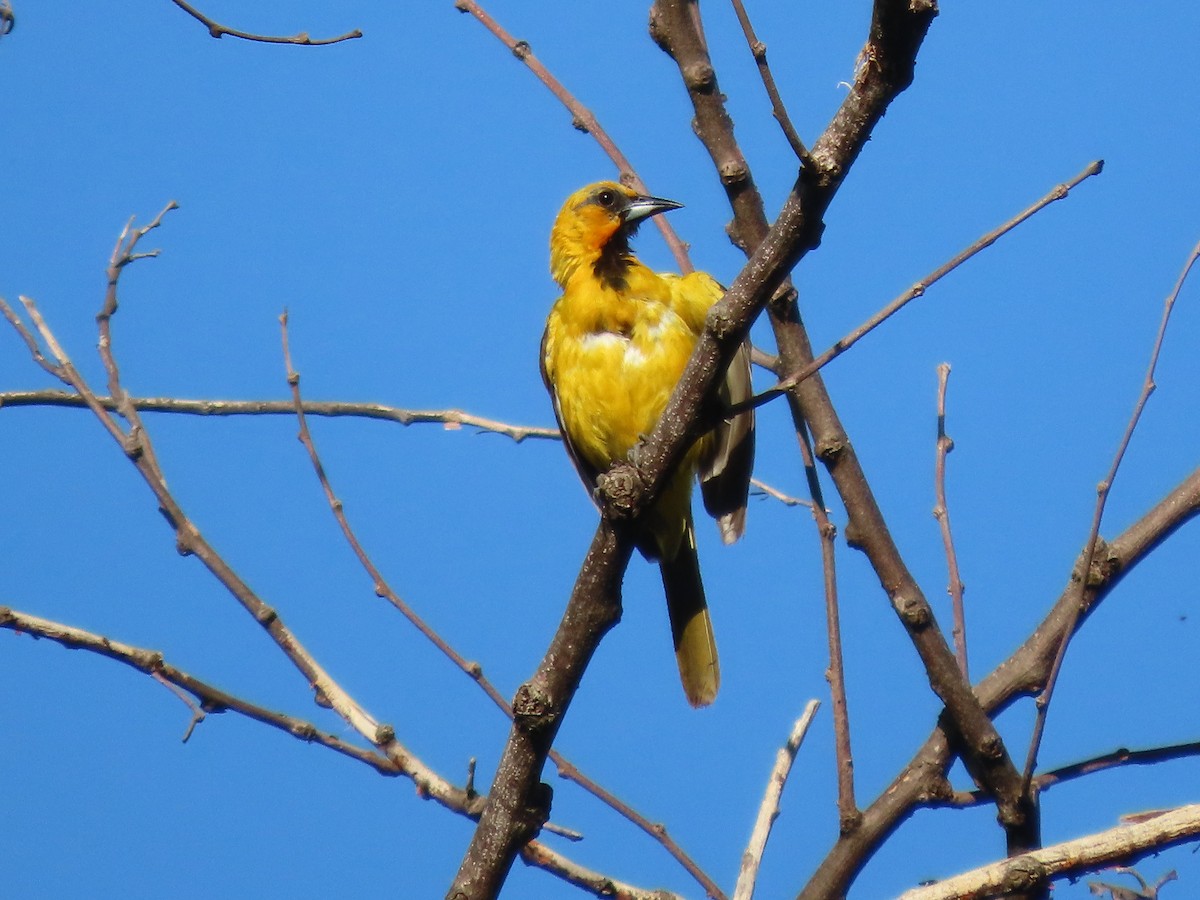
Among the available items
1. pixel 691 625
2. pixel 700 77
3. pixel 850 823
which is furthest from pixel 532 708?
pixel 691 625

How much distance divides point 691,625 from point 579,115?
1.68 metres

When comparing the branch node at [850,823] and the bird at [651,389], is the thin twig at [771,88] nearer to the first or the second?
the branch node at [850,823]

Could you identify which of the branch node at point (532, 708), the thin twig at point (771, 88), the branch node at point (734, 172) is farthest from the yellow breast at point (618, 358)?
the thin twig at point (771, 88)

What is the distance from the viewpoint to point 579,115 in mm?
Answer: 3625

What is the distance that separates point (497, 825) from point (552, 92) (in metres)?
1.95

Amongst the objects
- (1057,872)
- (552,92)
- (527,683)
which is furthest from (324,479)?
(1057,872)

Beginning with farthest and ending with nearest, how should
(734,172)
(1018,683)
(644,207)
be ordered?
1. (644,207)
2. (734,172)
3. (1018,683)

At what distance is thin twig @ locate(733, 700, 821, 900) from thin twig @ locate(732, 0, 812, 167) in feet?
4.79

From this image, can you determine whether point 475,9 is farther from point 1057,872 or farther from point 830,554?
point 1057,872

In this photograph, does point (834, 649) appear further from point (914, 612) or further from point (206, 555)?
point (206, 555)

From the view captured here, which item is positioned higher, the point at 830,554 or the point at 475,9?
the point at 475,9

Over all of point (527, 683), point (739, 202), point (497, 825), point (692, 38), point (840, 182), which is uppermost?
point (692, 38)

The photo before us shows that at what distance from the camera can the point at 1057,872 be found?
7.68 feet

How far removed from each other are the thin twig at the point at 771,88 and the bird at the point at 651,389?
6.37 ft
